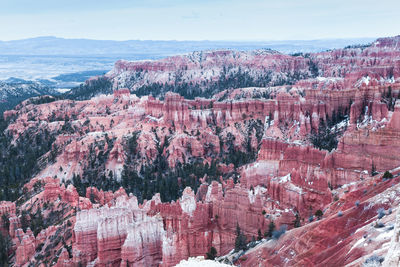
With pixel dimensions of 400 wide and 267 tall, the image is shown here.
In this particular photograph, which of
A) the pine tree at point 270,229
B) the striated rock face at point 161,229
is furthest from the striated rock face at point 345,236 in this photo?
the striated rock face at point 161,229

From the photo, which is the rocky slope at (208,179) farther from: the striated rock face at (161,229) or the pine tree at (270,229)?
the pine tree at (270,229)

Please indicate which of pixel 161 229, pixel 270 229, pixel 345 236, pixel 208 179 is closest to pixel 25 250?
pixel 161 229

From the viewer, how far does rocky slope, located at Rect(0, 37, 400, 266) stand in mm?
31906

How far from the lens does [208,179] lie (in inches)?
2431

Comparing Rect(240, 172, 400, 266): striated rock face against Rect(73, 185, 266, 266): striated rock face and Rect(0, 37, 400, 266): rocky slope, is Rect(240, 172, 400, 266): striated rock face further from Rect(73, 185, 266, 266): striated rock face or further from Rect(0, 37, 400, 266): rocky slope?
Rect(73, 185, 266, 266): striated rock face

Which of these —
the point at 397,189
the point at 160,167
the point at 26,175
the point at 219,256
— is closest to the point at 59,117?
the point at 26,175

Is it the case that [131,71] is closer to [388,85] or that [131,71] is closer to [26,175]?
[26,175]

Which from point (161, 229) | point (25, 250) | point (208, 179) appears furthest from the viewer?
point (208, 179)

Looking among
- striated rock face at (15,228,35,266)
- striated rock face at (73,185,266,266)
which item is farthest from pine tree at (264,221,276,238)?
striated rock face at (15,228,35,266)

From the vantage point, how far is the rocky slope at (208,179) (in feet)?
105

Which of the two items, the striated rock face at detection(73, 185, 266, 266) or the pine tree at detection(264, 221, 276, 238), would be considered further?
the striated rock face at detection(73, 185, 266, 266)

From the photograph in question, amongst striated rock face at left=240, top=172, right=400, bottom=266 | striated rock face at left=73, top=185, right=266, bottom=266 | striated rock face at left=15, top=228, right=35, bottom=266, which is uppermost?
striated rock face at left=240, top=172, right=400, bottom=266

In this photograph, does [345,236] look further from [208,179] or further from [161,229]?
[208,179]

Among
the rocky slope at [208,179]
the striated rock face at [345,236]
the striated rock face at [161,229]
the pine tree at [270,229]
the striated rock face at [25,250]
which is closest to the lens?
the striated rock face at [345,236]
